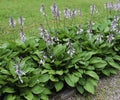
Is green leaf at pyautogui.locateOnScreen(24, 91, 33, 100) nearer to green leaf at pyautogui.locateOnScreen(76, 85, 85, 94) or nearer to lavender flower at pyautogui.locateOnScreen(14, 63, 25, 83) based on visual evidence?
lavender flower at pyautogui.locateOnScreen(14, 63, 25, 83)

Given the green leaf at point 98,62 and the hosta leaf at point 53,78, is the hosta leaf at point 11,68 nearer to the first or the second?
the hosta leaf at point 53,78

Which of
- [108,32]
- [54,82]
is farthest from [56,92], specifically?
[108,32]

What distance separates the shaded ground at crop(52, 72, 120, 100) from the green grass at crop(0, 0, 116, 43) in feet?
13.0

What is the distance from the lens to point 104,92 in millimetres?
6523

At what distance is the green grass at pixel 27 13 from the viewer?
10711 millimetres

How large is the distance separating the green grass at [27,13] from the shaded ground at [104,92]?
3.97 m

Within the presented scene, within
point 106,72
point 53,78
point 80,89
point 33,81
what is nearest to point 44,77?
point 53,78

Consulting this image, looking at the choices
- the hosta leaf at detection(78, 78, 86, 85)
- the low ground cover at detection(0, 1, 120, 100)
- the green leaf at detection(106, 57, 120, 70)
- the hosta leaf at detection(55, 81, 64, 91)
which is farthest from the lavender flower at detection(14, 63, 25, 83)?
the green leaf at detection(106, 57, 120, 70)

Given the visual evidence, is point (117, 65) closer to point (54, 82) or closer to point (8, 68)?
point (54, 82)

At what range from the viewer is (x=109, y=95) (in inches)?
255

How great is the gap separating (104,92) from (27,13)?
26.4ft

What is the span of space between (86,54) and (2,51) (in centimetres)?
175

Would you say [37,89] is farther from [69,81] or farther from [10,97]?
[69,81]

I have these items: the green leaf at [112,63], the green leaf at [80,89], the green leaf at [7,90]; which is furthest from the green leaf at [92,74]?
the green leaf at [7,90]
